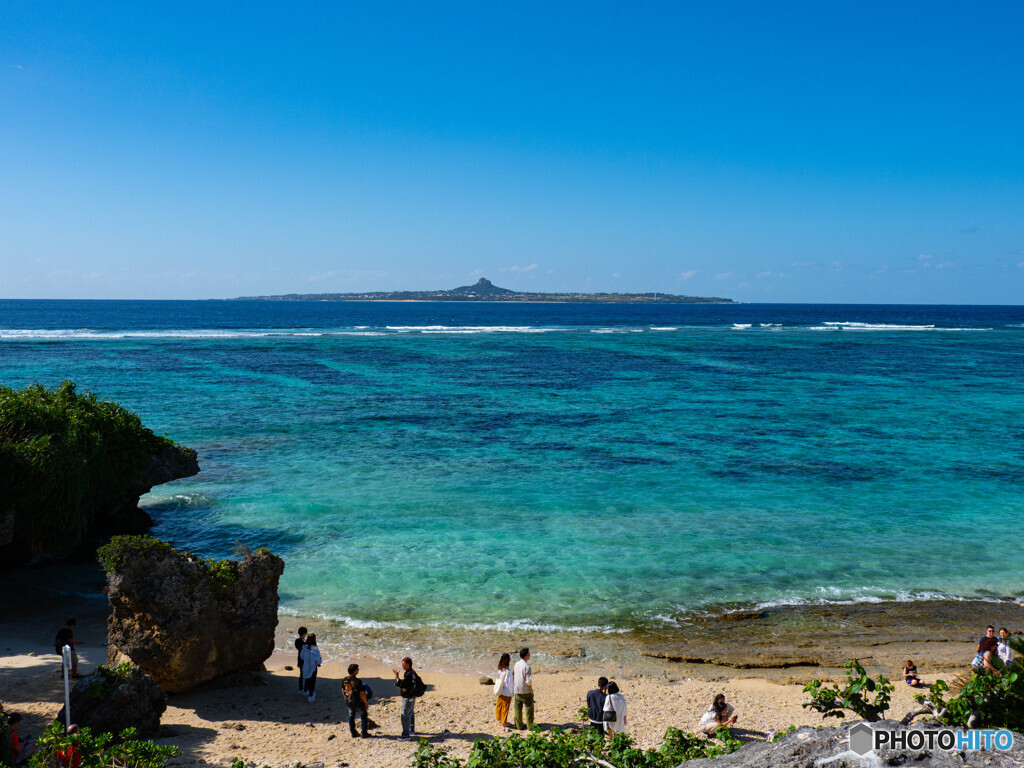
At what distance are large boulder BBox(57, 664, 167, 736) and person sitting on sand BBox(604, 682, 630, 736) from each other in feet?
23.6

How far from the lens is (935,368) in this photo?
6625cm

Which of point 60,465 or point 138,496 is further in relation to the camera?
point 138,496

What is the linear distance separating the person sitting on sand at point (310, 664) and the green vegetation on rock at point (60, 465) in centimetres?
951

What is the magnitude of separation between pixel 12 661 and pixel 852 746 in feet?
51.2

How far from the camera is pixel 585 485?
27031mm

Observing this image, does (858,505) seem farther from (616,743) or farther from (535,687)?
(616,743)

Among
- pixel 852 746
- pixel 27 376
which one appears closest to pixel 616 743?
pixel 852 746

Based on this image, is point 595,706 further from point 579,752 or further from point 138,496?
point 138,496

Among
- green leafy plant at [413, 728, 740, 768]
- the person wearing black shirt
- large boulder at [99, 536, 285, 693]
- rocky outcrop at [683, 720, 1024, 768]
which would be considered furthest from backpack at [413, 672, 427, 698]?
rocky outcrop at [683, 720, 1024, 768]

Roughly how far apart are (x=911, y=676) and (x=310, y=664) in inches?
447

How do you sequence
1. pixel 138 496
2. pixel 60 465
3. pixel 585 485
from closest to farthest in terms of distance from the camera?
pixel 60 465 → pixel 138 496 → pixel 585 485

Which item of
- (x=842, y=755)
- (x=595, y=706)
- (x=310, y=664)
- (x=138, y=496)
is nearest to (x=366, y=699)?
(x=310, y=664)

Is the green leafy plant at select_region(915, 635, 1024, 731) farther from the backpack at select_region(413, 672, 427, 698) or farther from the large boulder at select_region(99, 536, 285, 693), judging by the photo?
the large boulder at select_region(99, 536, 285, 693)

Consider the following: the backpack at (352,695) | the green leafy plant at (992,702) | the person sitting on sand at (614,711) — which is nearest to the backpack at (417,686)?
the backpack at (352,695)
